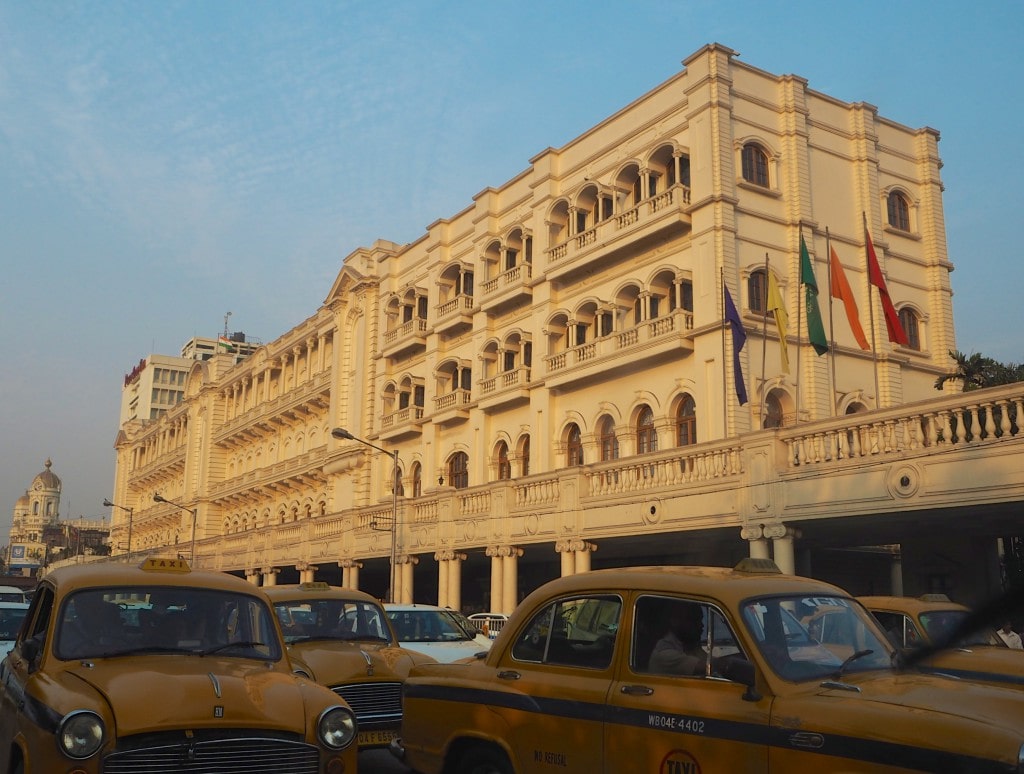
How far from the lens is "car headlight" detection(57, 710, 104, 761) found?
17.4ft

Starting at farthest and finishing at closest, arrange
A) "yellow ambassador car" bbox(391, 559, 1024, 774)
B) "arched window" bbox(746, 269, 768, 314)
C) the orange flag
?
"arched window" bbox(746, 269, 768, 314)
the orange flag
"yellow ambassador car" bbox(391, 559, 1024, 774)

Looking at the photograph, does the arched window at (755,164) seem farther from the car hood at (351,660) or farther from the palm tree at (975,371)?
the car hood at (351,660)

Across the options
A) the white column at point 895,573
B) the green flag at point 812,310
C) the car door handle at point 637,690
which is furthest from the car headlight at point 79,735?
the white column at point 895,573

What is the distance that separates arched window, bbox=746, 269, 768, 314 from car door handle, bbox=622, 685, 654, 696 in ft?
73.6

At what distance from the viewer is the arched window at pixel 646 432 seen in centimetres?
2859

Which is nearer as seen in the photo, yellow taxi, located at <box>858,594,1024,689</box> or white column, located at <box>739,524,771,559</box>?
yellow taxi, located at <box>858,594,1024,689</box>

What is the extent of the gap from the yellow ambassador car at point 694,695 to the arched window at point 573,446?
24600 mm

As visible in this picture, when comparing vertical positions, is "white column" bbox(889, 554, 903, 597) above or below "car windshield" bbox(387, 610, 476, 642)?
above

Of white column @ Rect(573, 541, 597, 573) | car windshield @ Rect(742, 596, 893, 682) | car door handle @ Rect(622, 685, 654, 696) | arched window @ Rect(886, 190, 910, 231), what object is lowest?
car door handle @ Rect(622, 685, 654, 696)

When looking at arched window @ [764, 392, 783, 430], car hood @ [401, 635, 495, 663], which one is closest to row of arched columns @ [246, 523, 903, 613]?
arched window @ [764, 392, 783, 430]

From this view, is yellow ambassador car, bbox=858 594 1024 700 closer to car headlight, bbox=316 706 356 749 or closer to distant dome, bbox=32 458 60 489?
car headlight, bbox=316 706 356 749

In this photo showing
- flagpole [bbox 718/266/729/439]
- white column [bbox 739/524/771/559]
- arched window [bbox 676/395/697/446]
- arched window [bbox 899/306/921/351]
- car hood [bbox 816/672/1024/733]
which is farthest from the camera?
arched window [bbox 899/306/921/351]

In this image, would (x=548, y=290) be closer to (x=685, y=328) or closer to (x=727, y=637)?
(x=685, y=328)

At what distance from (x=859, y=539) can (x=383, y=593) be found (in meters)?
27.7
